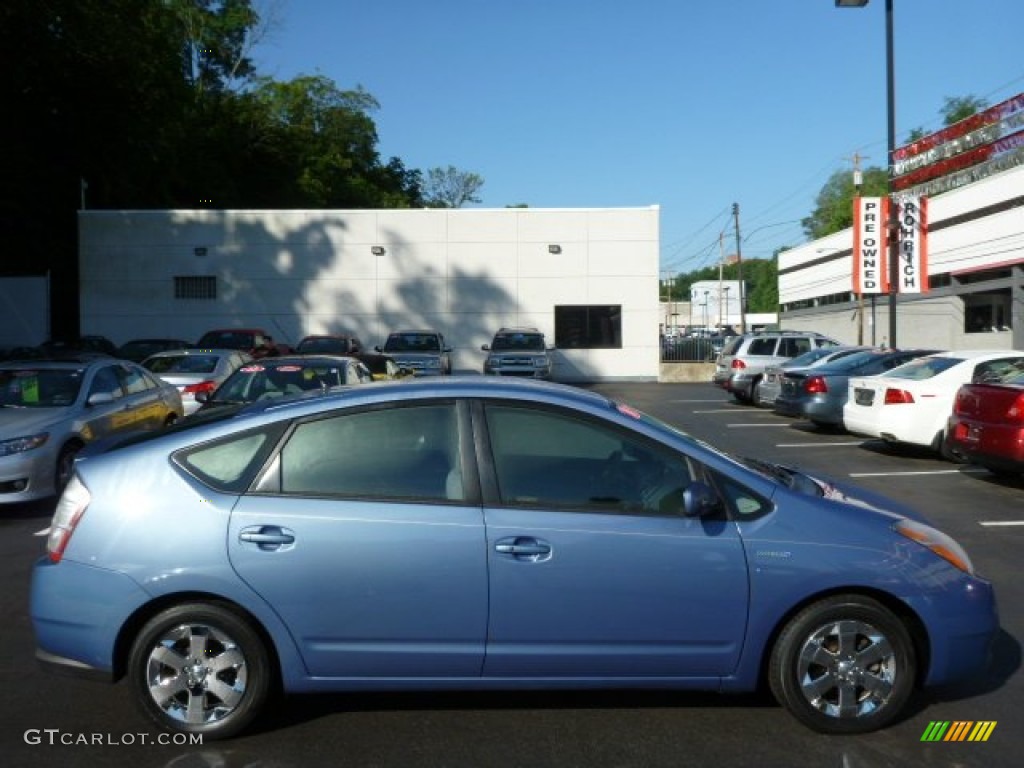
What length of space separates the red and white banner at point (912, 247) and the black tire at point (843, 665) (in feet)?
67.0

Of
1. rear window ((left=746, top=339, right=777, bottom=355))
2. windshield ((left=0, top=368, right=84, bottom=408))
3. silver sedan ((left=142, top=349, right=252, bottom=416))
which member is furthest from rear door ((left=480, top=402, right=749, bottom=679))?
rear window ((left=746, top=339, right=777, bottom=355))

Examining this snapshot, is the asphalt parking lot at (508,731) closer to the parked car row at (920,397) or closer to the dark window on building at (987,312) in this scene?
the parked car row at (920,397)

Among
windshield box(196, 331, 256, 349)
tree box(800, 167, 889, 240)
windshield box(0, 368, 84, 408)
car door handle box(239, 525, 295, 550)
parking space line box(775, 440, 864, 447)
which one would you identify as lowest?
parking space line box(775, 440, 864, 447)

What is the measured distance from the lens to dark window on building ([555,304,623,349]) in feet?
105

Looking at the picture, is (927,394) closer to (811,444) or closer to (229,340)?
(811,444)

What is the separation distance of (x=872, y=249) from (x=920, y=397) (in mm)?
11635

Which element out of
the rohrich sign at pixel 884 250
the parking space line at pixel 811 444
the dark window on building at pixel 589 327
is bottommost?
the parking space line at pixel 811 444

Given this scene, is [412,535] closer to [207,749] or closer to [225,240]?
[207,749]

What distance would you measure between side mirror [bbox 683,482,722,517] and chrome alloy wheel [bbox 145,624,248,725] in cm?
204

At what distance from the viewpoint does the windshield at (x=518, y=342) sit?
25469 millimetres

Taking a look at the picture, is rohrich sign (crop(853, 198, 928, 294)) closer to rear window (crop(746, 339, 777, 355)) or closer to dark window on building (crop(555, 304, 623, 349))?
rear window (crop(746, 339, 777, 355))

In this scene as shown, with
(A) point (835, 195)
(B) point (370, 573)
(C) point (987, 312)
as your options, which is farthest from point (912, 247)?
(A) point (835, 195)

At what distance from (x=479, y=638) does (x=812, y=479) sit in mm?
2154

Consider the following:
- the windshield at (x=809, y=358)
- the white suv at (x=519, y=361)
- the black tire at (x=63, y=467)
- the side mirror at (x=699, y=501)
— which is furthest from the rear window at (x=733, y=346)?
the side mirror at (x=699, y=501)
